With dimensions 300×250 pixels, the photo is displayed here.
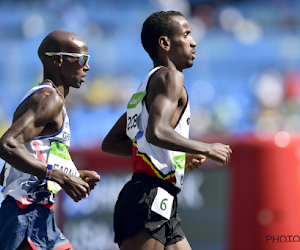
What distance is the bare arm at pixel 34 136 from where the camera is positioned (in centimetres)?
263

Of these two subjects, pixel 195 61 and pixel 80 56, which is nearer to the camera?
pixel 80 56

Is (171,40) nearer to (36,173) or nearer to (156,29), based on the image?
(156,29)

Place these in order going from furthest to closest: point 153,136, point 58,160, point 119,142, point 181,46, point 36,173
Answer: point 119,142 < point 181,46 < point 58,160 < point 36,173 < point 153,136

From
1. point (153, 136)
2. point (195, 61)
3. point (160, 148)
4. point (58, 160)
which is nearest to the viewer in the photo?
point (153, 136)

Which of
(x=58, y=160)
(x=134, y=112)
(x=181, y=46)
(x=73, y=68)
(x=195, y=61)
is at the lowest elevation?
(x=58, y=160)

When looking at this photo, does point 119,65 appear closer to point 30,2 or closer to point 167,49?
point 30,2

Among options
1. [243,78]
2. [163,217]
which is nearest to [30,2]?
[243,78]

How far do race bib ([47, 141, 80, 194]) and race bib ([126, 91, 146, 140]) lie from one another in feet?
1.50

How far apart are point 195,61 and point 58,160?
12.6 meters

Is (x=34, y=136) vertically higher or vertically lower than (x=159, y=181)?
higher

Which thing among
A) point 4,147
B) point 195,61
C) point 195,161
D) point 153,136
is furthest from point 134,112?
point 195,61

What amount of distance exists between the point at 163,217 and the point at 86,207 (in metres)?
3.36

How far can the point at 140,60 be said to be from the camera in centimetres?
1562

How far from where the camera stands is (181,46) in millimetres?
3035
